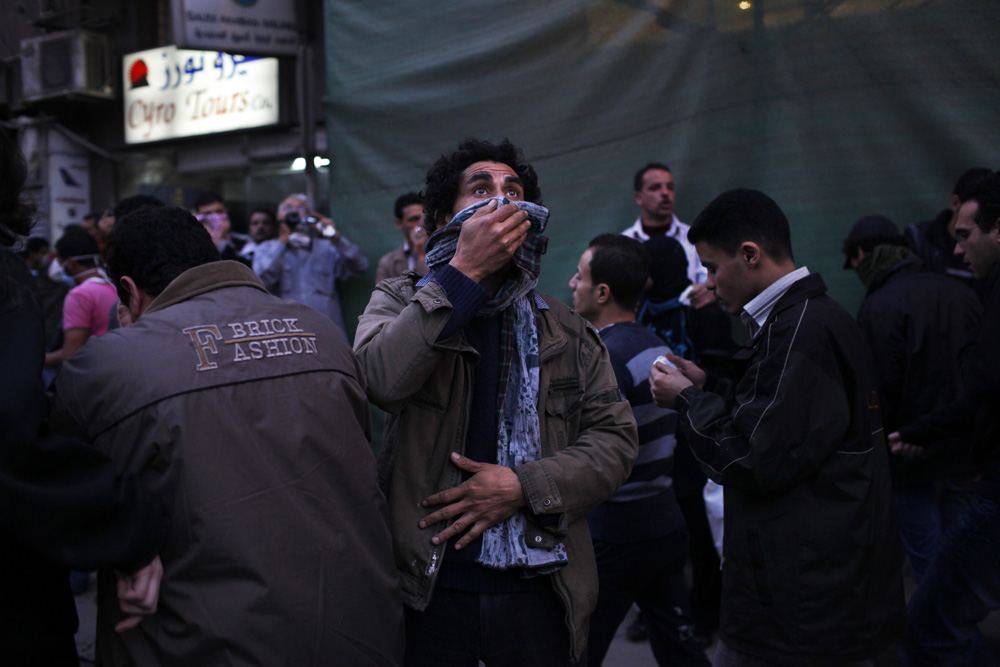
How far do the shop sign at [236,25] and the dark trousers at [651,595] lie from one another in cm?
555

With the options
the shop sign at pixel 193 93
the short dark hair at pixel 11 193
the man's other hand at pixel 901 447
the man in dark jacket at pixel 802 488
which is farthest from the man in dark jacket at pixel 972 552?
the shop sign at pixel 193 93

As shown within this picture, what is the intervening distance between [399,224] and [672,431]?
2798 millimetres

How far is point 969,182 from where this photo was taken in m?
3.22

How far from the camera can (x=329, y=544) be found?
1712mm

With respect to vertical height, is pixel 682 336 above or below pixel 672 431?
above

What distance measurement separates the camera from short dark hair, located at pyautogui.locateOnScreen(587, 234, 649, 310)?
313cm

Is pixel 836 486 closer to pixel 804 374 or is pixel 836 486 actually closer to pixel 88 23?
pixel 804 374

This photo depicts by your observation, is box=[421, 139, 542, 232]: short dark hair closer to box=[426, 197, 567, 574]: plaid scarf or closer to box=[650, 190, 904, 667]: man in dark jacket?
box=[426, 197, 567, 574]: plaid scarf

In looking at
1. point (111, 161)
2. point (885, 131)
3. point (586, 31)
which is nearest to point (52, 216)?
point (111, 161)

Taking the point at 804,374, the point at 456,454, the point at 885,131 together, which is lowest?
the point at 456,454

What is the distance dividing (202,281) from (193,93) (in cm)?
967

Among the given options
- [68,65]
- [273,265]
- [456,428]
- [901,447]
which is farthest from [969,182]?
[68,65]

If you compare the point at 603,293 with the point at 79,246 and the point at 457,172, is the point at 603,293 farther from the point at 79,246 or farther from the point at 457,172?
the point at 79,246

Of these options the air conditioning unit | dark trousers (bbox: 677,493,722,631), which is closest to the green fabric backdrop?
dark trousers (bbox: 677,493,722,631)
